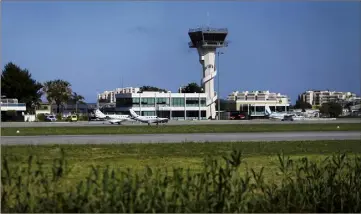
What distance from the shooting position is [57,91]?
5915 inches

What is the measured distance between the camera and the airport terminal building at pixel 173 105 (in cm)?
14438

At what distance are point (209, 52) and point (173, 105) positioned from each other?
19.2 meters

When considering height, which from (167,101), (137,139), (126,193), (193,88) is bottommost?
(137,139)

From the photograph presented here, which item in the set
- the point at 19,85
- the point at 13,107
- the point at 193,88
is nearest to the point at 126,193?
the point at 13,107

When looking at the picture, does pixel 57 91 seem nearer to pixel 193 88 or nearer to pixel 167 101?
pixel 167 101

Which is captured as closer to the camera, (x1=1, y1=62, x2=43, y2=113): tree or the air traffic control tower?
(x1=1, y1=62, x2=43, y2=113): tree

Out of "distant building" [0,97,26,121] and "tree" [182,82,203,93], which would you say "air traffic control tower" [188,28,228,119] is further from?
"distant building" [0,97,26,121]

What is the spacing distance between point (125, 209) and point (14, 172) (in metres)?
1.79

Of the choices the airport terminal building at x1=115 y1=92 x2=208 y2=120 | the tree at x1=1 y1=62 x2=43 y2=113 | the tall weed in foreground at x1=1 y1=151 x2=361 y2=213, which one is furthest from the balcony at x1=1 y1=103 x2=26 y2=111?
the tall weed in foreground at x1=1 y1=151 x2=361 y2=213

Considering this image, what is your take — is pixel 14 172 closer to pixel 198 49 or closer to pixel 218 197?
pixel 218 197

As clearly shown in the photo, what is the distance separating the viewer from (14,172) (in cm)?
727

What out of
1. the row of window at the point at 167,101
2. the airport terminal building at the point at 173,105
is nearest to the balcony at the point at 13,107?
the airport terminal building at the point at 173,105

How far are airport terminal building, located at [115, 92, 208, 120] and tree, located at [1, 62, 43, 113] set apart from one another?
95.9 ft

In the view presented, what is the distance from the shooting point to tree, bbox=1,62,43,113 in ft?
397
